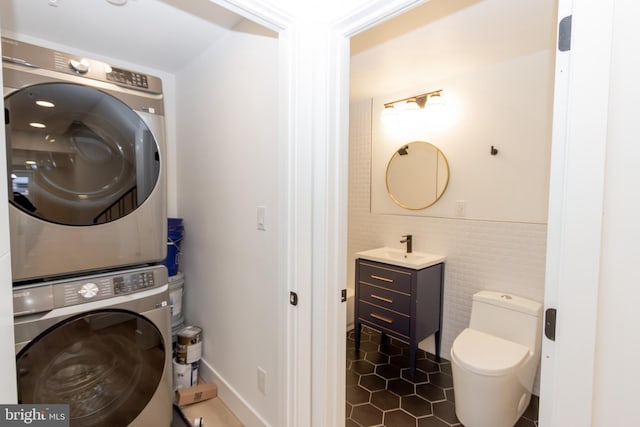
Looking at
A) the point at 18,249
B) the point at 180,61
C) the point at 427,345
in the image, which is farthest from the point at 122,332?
the point at 427,345

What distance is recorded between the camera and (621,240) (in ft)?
2.11

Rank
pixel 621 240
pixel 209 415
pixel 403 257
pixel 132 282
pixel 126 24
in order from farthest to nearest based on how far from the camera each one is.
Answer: pixel 403 257
pixel 209 415
pixel 126 24
pixel 132 282
pixel 621 240

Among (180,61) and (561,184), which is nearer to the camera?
(561,184)

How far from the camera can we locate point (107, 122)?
1.29 m

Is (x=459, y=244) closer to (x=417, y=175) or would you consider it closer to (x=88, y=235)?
(x=417, y=175)

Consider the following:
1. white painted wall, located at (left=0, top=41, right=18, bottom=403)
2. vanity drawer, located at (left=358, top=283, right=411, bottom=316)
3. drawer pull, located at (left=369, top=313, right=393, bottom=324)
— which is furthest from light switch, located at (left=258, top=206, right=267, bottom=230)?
drawer pull, located at (left=369, top=313, right=393, bottom=324)

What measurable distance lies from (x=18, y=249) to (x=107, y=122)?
59 centimetres

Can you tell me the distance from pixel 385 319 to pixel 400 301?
22 cm

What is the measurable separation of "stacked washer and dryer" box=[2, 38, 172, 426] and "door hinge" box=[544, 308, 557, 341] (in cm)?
147

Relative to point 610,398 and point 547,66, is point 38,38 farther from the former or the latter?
point 547,66

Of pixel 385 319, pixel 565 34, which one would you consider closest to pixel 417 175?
pixel 385 319

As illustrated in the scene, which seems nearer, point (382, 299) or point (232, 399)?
point (232, 399)

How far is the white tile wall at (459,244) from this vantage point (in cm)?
203

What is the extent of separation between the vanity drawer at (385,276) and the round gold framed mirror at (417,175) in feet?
2.12
